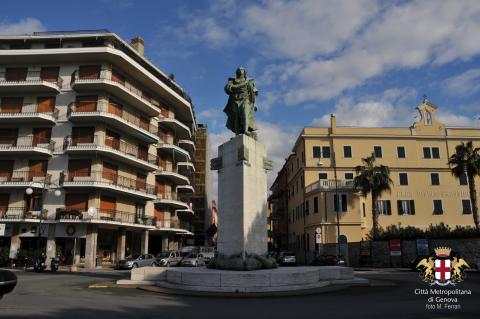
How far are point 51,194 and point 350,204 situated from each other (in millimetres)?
31389

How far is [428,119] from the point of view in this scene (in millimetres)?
50812

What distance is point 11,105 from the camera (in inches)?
1515

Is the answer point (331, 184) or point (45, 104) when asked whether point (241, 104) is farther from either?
point (331, 184)

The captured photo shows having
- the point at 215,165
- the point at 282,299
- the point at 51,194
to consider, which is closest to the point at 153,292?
the point at 282,299

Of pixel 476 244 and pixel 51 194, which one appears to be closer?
pixel 476 244

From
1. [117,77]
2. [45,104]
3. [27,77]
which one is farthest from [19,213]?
[117,77]

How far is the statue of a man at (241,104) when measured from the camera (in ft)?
56.0

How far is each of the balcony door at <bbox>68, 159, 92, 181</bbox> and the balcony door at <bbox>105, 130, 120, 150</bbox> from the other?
2.76m

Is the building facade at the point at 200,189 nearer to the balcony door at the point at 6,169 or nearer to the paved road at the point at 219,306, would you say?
the balcony door at the point at 6,169

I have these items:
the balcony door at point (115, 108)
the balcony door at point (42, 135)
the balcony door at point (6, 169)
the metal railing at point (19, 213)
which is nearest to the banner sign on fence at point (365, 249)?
the balcony door at point (115, 108)

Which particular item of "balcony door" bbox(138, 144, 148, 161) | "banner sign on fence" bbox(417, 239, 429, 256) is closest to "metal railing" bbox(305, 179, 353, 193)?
"banner sign on fence" bbox(417, 239, 429, 256)

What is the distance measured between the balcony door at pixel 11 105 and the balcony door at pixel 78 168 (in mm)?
7872

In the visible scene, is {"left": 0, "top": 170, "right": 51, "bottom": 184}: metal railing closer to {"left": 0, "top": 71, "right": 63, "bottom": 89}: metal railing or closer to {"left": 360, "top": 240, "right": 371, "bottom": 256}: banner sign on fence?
{"left": 0, "top": 71, "right": 63, "bottom": 89}: metal railing

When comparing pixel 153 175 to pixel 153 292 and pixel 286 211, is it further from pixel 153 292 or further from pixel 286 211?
pixel 153 292
